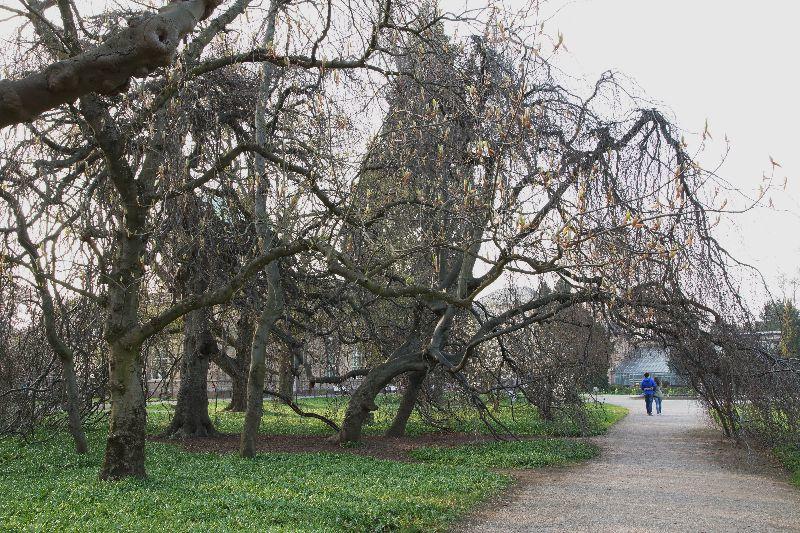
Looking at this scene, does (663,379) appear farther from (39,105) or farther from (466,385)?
(39,105)

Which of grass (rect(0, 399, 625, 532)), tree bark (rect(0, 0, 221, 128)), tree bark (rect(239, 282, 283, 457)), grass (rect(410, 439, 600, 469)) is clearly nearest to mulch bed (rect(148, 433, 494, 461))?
grass (rect(410, 439, 600, 469))

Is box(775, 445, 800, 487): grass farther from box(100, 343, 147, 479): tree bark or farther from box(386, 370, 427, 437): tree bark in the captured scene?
box(100, 343, 147, 479): tree bark

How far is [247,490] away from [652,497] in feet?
15.9

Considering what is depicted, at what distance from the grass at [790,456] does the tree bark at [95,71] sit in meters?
11.1

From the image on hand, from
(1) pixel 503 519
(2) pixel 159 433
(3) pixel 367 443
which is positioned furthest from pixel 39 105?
(2) pixel 159 433

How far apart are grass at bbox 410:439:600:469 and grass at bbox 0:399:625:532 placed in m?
0.03

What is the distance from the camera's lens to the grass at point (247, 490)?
599 cm

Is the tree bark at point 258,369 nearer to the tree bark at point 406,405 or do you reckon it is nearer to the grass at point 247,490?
the grass at point 247,490

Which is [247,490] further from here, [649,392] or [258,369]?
[649,392]

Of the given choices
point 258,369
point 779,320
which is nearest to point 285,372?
point 258,369

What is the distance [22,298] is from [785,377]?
37.4 ft

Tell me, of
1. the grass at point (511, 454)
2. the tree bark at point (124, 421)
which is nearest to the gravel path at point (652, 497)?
the grass at point (511, 454)

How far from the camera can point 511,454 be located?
12602mm

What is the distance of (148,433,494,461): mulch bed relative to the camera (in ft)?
42.1
